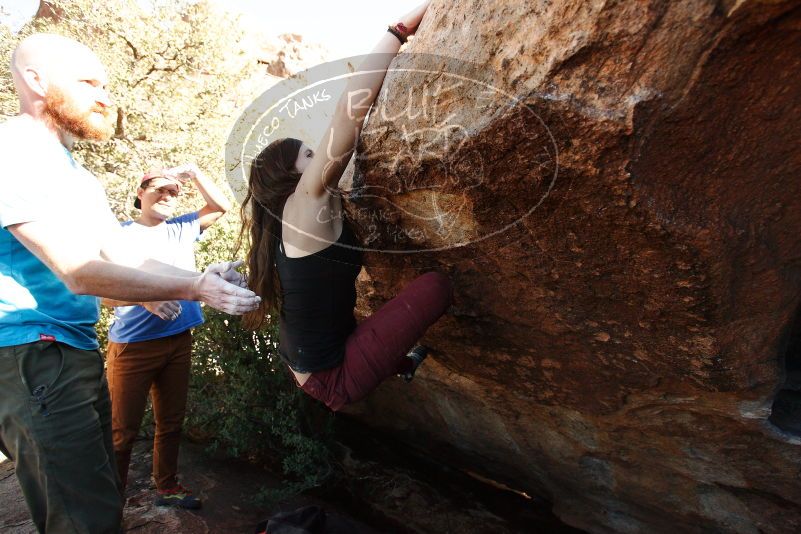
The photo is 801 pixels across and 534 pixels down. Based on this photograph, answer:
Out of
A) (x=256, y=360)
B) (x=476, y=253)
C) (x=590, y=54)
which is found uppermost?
(x=590, y=54)

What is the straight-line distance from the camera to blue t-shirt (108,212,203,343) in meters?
2.99

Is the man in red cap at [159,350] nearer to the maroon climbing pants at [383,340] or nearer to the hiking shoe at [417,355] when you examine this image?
the maroon climbing pants at [383,340]

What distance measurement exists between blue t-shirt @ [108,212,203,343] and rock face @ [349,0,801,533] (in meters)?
1.23

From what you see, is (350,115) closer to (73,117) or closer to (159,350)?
(73,117)

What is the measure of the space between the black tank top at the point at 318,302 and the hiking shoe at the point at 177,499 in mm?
1603

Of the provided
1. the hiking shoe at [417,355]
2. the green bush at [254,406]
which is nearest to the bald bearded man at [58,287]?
the hiking shoe at [417,355]

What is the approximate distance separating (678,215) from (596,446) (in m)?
1.82

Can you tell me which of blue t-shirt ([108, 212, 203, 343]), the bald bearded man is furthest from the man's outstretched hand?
blue t-shirt ([108, 212, 203, 343])

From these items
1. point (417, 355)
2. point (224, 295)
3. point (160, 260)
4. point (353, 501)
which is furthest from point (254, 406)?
point (224, 295)

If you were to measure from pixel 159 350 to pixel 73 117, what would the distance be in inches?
62.1

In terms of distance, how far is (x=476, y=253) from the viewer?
225 centimetres

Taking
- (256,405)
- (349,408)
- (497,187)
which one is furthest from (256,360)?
(497,187)

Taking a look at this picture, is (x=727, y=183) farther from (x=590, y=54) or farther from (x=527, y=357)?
(x=527, y=357)

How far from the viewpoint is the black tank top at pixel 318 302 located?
231 cm
